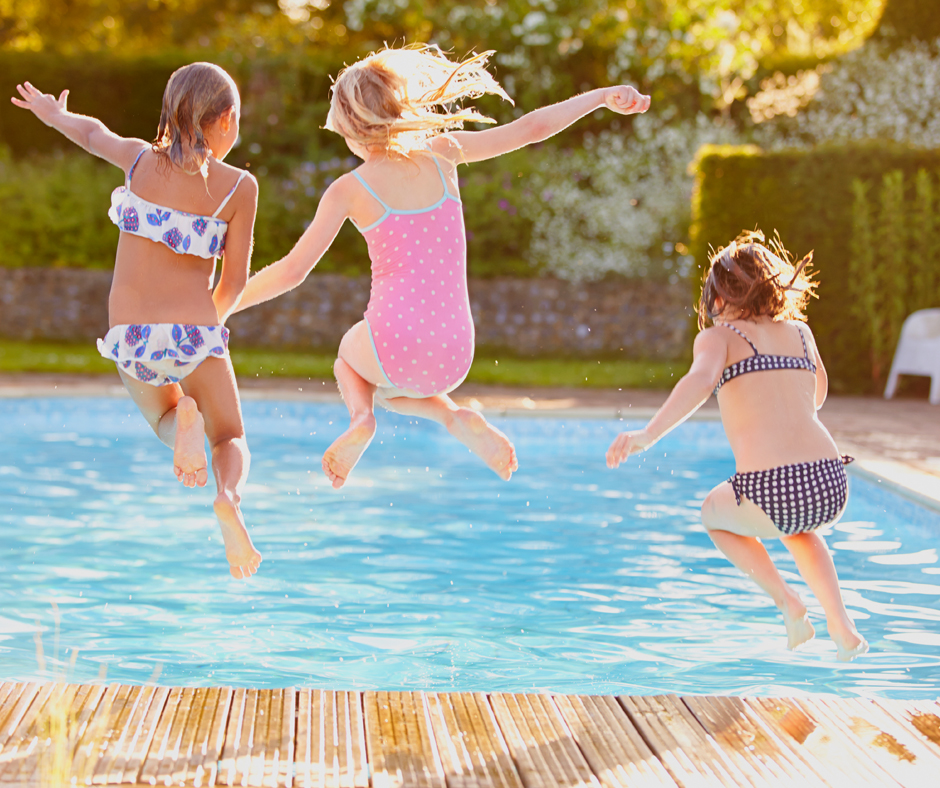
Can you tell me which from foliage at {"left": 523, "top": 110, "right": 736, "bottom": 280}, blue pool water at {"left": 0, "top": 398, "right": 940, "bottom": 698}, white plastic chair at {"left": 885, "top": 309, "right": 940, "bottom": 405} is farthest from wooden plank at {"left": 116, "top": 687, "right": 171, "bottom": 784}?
foliage at {"left": 523, "top": 110, "right": 736, "bottom": 280}

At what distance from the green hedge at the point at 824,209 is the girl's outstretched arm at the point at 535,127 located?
8147 millimetres

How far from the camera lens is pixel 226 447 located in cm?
392

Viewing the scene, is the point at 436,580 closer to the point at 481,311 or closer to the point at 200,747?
the point at 200,747

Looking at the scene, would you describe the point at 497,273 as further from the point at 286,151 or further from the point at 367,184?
the point at 367,184

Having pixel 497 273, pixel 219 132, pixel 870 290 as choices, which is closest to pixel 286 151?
pixel 497 273

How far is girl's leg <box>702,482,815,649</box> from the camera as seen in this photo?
359 cm

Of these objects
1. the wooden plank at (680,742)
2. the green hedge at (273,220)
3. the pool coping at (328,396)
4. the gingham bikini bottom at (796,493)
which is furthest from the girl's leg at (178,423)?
the green hedge at (273,220)

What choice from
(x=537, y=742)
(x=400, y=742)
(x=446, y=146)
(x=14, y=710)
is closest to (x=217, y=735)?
(x=400, y=742)

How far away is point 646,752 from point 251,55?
48.3 feet

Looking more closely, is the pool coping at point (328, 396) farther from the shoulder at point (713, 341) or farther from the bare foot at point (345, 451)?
the bare foot at point (345, 451)

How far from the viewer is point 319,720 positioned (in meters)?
3.05

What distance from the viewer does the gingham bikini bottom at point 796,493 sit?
A: 11.7ft

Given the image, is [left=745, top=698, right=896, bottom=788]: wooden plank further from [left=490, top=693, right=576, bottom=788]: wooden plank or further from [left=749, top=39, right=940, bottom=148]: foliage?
[left=749, top=39, right=940, bottom=148]: foliage

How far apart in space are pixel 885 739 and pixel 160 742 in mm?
1850
